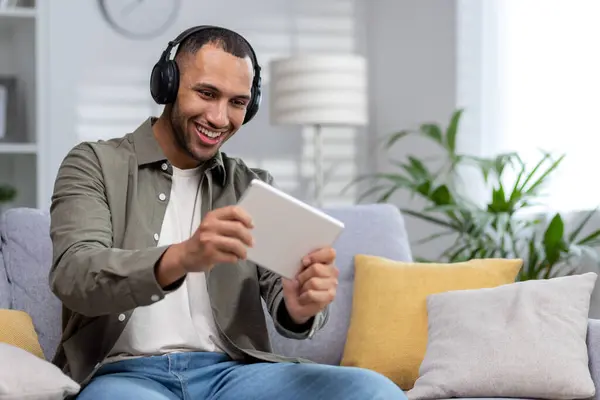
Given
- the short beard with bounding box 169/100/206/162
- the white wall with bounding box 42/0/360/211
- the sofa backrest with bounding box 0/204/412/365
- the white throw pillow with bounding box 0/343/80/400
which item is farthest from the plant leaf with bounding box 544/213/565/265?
the white throw pillow with bounding box 0/343/80/400

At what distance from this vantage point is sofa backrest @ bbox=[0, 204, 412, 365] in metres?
2.28

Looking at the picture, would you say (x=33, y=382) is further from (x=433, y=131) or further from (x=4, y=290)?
(x=433, y=131)

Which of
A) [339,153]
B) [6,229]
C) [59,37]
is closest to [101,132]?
[59,37]

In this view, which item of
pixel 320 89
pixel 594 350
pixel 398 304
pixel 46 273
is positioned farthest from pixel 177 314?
pixel 320 89

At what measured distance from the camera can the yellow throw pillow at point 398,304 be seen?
7.75 feet

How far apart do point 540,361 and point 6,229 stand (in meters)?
1.21

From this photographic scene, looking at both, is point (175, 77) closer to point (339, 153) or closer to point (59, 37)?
point (59, 37)

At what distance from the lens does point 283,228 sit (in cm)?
150

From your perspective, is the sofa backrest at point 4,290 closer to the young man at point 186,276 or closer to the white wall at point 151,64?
the young man at point 186,276

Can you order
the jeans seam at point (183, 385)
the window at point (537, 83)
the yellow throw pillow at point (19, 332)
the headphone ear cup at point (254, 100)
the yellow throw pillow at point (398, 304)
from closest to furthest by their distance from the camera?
1. the jeans seam at point (183, 385)
2. the headphone ear cup at point (254, 100)
3. the yellow throw pillow at point (19, 332)
4. the yellow throw pillow at point (398, 304)
5. the window at point (537, 83)

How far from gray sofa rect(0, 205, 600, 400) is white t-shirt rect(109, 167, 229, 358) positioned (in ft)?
1.68

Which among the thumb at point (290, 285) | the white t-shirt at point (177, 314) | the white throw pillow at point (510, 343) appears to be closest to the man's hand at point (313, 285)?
the thumb at point (290, 285)

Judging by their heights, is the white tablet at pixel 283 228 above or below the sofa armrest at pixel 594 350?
above

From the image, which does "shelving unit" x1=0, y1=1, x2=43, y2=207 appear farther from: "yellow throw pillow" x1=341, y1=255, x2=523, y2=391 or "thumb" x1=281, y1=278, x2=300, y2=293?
"thumb" x1=281, y1=278, x2=300, y2=293
